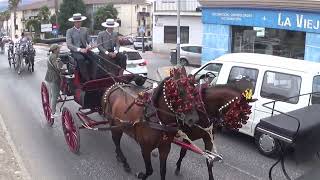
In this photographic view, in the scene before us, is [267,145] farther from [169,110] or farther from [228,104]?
[228,104]

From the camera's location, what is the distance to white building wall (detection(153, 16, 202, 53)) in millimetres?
37781

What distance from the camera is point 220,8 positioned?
918 inches

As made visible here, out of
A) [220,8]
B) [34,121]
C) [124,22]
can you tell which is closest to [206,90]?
[34,121]

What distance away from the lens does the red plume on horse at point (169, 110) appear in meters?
6.26

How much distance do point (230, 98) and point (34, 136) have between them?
5.93 meters

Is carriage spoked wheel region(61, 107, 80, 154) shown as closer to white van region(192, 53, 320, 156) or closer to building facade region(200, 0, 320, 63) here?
white van region(192, 53, 320, 156)

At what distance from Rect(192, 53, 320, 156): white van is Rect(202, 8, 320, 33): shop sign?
911cm

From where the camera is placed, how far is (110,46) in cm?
1030

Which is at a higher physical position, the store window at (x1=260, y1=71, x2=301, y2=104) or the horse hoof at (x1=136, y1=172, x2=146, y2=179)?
the store window at (x1=260, y1=71, x2=301, y2=104)

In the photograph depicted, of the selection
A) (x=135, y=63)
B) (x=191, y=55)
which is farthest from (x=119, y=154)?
(x=191, y=55)

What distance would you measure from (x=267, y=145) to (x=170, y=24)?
104 ft

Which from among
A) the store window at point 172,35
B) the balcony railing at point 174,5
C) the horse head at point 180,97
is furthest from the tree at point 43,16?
the horse head at point 180,97

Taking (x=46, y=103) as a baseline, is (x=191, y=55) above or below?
below

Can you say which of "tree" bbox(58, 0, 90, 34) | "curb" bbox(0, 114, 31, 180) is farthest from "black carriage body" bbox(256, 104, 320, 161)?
"tree" bbox(58, 0, 90, 34)
